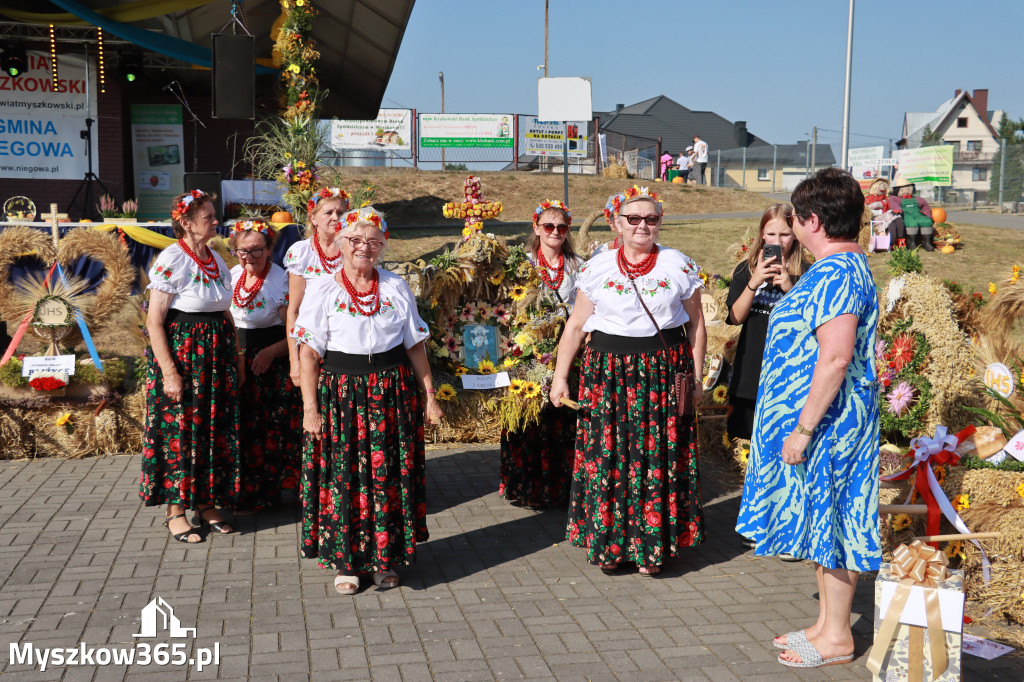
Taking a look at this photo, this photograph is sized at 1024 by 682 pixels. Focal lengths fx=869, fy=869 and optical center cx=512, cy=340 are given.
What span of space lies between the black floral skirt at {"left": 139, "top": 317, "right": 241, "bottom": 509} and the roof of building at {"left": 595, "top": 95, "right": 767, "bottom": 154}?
54.4 metres

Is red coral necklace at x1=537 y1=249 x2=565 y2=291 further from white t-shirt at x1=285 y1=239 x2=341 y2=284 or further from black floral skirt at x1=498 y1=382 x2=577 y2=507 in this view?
white t-shirt at x1=285 y1=239 x2=341 y2=284

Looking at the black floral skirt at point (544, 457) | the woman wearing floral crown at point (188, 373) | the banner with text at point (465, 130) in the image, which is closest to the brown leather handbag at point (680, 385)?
the black floral skirt at point (544, 457)

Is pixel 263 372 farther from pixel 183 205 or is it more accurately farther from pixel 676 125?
pixel 676 125

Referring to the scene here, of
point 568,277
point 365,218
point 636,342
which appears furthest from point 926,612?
point 568,277

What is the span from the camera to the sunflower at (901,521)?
4.36m

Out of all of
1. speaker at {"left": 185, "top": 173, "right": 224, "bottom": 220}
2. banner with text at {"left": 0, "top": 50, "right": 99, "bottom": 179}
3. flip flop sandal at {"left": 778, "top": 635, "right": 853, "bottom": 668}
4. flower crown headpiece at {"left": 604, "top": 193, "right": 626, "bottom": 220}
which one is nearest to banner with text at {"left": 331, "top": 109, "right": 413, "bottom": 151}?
banner with text at {"left": 0, "top": 50, "right": 99, "bottom": 179}

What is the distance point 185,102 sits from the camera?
1730 cm

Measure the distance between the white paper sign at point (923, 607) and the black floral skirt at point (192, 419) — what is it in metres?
3.44

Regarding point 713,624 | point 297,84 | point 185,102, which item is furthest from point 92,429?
point 185,102

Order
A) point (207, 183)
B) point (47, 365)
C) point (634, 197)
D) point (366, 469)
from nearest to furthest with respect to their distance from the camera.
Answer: point (366, 469) → point (634, 197) → point (47, 365) → point (207, 183)

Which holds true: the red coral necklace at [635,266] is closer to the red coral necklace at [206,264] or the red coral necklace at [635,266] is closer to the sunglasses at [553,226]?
the sunglasses at [553,226]

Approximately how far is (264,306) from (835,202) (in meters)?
3.27

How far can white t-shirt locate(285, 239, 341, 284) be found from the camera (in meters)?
4.79

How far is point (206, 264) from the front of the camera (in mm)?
4715
